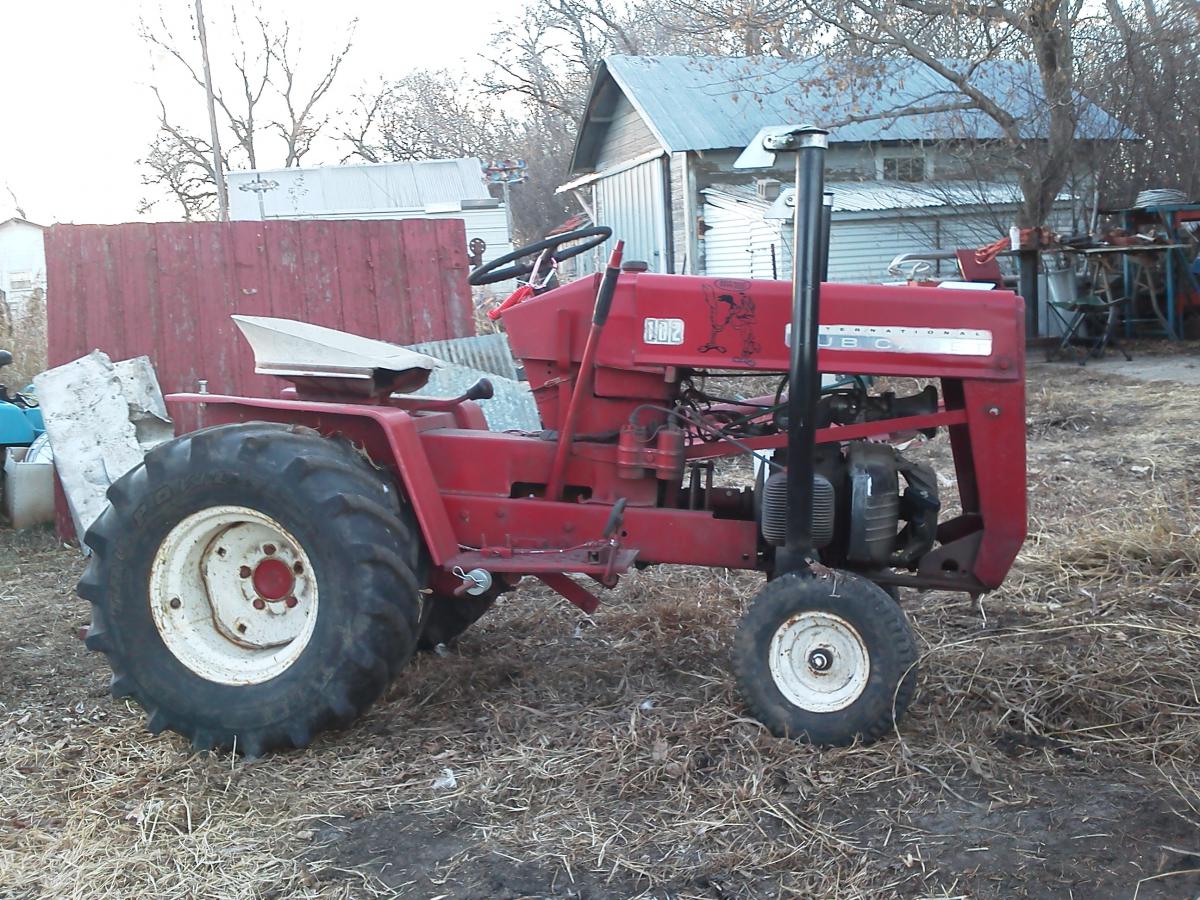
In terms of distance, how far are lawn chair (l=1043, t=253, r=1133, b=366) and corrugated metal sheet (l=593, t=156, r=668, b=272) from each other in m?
7.25

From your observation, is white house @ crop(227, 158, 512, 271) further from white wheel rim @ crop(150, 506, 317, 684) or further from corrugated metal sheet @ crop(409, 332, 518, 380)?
white wheel rim @ crop(150, 506, 317, 684)

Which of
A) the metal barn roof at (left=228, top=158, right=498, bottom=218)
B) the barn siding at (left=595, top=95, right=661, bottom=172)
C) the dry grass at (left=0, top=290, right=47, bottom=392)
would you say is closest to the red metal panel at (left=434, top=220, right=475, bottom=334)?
the dry grass at (left=0, top=290, right=47, bottom=392)

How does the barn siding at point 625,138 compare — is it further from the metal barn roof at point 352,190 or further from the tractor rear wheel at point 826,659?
the tractor rear wheel at point 826,659

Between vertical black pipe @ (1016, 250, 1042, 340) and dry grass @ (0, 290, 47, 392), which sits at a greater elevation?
vertical black pipe @ (1016, 250, 1042, 340)

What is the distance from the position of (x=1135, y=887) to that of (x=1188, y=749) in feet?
2.68

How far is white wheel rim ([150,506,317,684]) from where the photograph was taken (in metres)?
3.59

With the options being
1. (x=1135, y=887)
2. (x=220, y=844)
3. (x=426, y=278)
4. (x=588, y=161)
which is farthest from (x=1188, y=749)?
(x=588, y=161)

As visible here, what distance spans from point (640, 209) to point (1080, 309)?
373 inches

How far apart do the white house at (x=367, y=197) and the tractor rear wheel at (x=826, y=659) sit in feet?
54.8

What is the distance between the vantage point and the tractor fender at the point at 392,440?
360 cm

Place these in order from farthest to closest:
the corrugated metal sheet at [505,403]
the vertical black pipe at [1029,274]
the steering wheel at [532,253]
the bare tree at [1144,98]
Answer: the bare tree at [1144,98], the vertical black pipe at [1029,274], the corrugated metal sheet at [505,403], the steering wheel at [532,253]

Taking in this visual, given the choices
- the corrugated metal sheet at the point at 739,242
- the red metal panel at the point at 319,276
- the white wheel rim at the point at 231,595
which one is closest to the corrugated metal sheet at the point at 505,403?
the red metal panel at the point at 319,276

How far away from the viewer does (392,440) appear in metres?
3.56

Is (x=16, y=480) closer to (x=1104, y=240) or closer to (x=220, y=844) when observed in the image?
(x=220, y=844)
